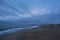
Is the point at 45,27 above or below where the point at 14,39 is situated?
above

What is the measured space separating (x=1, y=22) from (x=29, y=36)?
2.62 feet

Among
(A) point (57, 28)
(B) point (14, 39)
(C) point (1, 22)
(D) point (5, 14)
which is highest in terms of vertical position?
(D) point (5, 14)

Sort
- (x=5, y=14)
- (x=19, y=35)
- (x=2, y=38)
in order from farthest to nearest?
(x=5, y=14), (x=19, y=35), (x=2, y=38)

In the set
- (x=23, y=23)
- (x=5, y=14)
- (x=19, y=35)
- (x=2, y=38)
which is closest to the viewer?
(x=2, y=38)

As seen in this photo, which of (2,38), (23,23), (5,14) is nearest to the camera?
(2,38)

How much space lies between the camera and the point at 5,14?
292 cm

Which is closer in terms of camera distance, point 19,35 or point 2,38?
point 2,38

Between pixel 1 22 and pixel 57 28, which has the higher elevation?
pixel 1 22

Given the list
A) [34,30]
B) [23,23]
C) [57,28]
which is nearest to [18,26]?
[23,23]

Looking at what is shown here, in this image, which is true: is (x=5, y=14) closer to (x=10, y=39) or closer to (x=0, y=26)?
(x=0, y=26)

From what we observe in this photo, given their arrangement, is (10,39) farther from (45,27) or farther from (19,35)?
(45,27)

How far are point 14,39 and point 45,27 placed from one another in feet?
3.12

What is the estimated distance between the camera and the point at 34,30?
3.20 m

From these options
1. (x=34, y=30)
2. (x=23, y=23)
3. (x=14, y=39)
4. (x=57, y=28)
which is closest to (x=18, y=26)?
(x=23, y=23)
